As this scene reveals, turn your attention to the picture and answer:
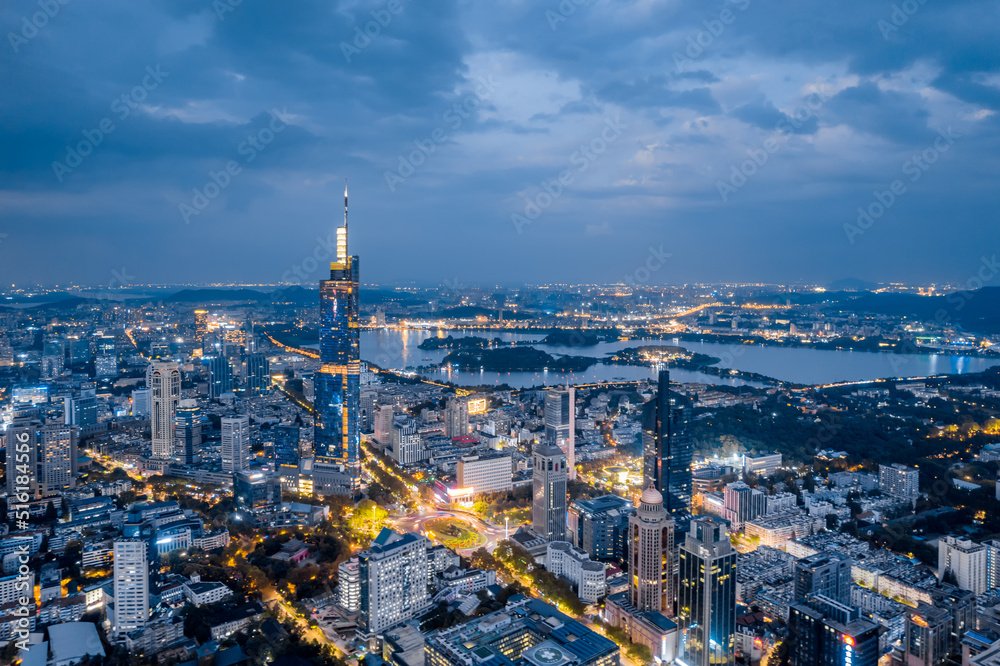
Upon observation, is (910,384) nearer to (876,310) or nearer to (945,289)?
(876,310)

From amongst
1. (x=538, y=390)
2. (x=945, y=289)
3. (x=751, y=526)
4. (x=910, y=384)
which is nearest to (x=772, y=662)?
(x=751, y=526)

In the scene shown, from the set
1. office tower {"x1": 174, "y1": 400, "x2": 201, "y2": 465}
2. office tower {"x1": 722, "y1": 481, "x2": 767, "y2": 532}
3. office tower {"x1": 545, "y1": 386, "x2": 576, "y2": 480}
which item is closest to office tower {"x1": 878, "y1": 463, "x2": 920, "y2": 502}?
office tower {"x1": 722, "y1": 481, "x2": 767, "y2": 532}

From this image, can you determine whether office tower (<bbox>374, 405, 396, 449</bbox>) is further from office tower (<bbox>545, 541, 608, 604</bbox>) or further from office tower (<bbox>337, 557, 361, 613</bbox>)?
office tower (<bbox>337, 557, 361, 613</bbox>)

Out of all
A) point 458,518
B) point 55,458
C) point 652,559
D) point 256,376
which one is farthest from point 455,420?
point 652,559

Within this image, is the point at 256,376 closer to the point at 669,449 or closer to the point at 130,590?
the point at 130,590

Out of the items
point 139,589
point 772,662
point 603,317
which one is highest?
point 603,317

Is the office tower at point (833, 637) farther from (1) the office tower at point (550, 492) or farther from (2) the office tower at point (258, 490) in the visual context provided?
(2) the office tower at point (258, 490)

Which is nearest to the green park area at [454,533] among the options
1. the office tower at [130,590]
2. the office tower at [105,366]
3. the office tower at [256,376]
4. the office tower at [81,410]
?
the office tower at [130,590]
